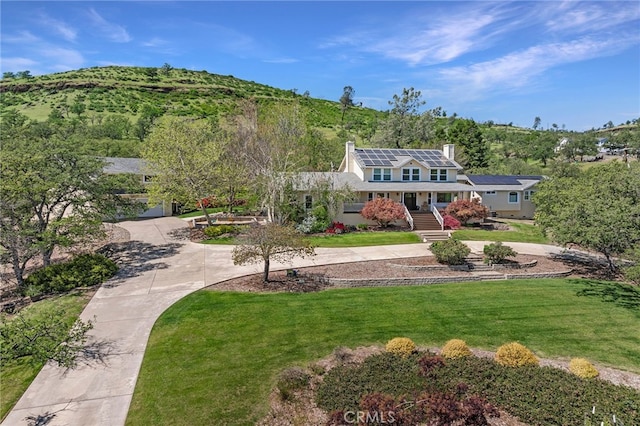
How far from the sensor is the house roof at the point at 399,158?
3247 cm

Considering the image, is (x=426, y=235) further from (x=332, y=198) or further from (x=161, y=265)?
(x=161, y=265)

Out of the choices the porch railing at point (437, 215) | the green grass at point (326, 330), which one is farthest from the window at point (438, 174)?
the green grass at point (326, 330)

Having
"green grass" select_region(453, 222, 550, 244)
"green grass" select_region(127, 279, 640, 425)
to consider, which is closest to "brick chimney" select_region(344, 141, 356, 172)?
"green grass" select_region(453, 222, 550, 244)

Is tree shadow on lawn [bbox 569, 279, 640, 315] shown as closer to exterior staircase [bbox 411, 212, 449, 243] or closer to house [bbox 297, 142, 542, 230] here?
exterior staircase [bbox 411, 212, 449, 243]

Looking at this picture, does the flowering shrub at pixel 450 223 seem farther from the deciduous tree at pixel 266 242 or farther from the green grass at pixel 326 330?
the deciduous tree at pixel 266 242

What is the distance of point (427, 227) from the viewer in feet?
93.0

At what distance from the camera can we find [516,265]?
759 inches

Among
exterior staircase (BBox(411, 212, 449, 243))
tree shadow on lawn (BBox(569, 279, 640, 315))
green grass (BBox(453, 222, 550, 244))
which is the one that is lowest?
tree shadow on lawn (BBox(569, 279, 640, 315))

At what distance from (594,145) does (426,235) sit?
68.7m

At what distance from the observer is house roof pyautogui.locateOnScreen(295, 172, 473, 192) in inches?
1121

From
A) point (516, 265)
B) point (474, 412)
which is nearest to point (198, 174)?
point (516, 265)

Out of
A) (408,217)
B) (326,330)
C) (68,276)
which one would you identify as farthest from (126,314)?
(408,217)

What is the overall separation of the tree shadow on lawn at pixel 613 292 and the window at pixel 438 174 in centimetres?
1675

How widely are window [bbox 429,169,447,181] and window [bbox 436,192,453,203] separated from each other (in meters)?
1.82
